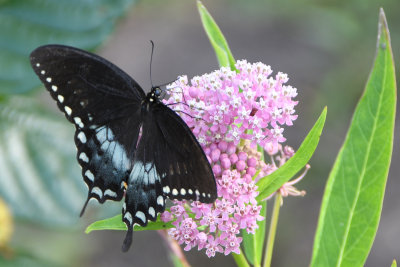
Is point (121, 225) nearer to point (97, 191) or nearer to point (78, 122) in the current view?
point (97, 191)

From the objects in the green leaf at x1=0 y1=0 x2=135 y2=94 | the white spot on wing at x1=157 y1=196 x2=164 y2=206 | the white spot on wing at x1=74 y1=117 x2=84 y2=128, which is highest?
the green leaf at x1=0 y1=0 x2=135 y2=94

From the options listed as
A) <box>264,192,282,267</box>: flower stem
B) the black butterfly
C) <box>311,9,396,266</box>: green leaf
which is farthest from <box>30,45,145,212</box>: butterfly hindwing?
<box>311,9,396,266</box>: green leaf

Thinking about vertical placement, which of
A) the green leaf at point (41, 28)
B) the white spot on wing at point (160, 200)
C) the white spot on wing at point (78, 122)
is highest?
the green leaf at point (41, 28)

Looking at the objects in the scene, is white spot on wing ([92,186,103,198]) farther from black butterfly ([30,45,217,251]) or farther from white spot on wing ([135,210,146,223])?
white spot on wing ([135,210,146,223])

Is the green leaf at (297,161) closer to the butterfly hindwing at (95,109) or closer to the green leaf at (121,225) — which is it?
the green leaf at (121,225)

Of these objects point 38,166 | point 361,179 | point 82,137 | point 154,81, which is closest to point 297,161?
point 361,179

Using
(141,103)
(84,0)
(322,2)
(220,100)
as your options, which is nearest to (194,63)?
(322,2)

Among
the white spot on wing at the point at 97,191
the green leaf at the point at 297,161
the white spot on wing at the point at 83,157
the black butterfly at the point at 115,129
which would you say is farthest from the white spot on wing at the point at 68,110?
the green leaf at the point at 297,161
